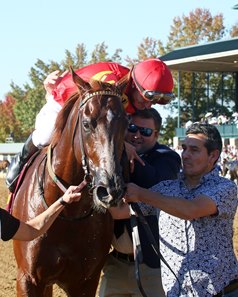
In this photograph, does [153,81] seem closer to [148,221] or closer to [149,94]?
[149,94]

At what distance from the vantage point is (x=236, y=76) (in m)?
46.7

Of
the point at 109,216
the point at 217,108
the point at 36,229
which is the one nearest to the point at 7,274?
the point at 109,216

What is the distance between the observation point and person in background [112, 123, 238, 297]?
138 inches

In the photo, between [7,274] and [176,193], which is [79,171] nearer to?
[176,193]

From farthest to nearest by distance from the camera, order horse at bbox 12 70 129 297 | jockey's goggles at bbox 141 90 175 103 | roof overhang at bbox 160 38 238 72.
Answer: roof overhang at bbox 160 38 238 72
jockey's goggles at bbox 141 90 175 103
horse at bbox 12 70 129 297

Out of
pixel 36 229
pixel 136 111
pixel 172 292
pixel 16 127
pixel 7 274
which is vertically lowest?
pixel 16 127

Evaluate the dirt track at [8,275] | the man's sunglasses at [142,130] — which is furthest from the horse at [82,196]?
the dirt track at [8,275]

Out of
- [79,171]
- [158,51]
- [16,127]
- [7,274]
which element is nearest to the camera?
[79,171]

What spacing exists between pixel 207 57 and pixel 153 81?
3560 centimetres

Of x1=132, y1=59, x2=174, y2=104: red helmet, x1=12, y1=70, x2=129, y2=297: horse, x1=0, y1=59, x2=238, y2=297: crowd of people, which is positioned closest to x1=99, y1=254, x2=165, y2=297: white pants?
x1=12, y1=70, x2=129, y2=297: horse

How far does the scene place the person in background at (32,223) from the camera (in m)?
3.59

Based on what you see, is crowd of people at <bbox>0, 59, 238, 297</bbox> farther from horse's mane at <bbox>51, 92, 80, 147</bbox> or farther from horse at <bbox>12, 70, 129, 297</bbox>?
horse's mane at <bbox>51, 92, 80, 147</bbox>

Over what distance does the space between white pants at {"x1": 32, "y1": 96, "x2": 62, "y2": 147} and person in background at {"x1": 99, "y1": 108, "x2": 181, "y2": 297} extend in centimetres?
54

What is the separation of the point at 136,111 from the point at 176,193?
1026 millimetres
